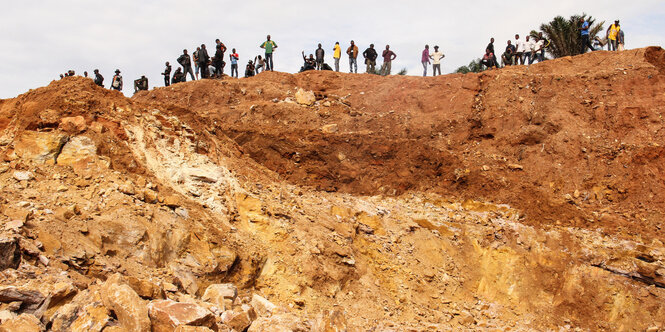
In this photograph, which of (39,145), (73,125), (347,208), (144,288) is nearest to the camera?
(144,288)

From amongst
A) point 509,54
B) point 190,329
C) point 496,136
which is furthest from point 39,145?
point 509,54

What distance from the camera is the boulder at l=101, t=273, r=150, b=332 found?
14.5 ft

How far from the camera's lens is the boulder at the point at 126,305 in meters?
4.42

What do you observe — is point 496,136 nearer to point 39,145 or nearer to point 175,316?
point 175,316

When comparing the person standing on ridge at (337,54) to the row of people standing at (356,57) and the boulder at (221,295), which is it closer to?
the row of people standing at (356,57)

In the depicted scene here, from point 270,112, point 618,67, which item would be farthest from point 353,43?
point 618,67

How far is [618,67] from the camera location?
Answer: 13.2 meters

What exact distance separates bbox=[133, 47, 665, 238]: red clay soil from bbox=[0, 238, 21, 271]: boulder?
4.96m

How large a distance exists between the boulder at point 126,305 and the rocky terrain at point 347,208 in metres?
0.02

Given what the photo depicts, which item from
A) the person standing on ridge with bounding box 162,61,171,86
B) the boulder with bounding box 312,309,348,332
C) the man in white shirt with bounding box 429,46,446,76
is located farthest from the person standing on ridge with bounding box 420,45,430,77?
the boulder with bounding box 312,309,348,332

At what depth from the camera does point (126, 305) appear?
177 inches

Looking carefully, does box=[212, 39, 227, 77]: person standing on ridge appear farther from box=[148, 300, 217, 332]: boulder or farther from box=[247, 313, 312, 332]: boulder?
box=[148, 300, 217, 332]: boulder

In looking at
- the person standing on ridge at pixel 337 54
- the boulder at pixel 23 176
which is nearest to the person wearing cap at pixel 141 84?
the person standing on ridge at pixel 337 54

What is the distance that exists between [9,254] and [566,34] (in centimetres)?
2072
